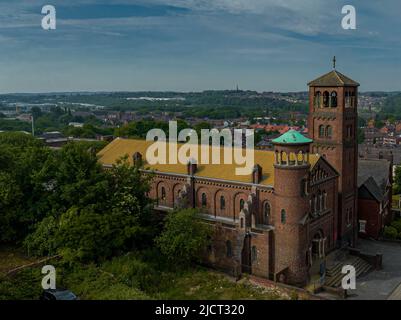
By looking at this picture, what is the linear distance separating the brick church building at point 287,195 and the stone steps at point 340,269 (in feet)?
4.31

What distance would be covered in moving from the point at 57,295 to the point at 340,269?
28.9 m

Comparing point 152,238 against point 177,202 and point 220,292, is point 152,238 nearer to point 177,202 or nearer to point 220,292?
point 177,202

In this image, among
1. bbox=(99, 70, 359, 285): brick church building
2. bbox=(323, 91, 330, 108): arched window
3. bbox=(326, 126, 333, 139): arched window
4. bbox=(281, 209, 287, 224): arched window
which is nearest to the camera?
bbox=(99, 70, 359, 285): brick church building

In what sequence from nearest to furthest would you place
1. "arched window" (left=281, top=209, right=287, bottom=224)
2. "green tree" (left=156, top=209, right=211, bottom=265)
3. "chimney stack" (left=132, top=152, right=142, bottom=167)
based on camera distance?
1. "arched window" (left=281, top=209, right=287, bottom=224)
2. "green tree" (left=156, top=209, right=211, bottom=265)
3. "chimney stack" (left=132, top=152, right=142, bottom=167)

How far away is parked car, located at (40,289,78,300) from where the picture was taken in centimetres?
3562

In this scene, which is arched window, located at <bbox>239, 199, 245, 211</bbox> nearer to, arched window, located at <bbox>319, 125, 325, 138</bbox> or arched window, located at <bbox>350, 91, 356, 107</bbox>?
Answer: arched window, located at <bbox>319, 125, 325, 138</bbox>

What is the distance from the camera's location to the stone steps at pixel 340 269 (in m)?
46.2

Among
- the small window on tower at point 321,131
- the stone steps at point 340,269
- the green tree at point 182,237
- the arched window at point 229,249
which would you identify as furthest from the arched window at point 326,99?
the green tree at point 182,237

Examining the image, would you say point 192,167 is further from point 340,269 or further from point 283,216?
point 340,269

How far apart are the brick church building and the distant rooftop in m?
0.11

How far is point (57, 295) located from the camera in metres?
35.8

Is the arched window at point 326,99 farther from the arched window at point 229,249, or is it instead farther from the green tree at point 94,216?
the green tree at point 94,216

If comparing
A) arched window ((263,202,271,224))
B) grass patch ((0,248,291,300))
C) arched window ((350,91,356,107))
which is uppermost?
arched window ((350,91,356,107))

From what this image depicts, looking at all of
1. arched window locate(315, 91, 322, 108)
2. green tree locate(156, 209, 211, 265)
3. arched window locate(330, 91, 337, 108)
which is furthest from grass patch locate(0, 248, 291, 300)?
arched window locate(330, 91, 337, 108)
